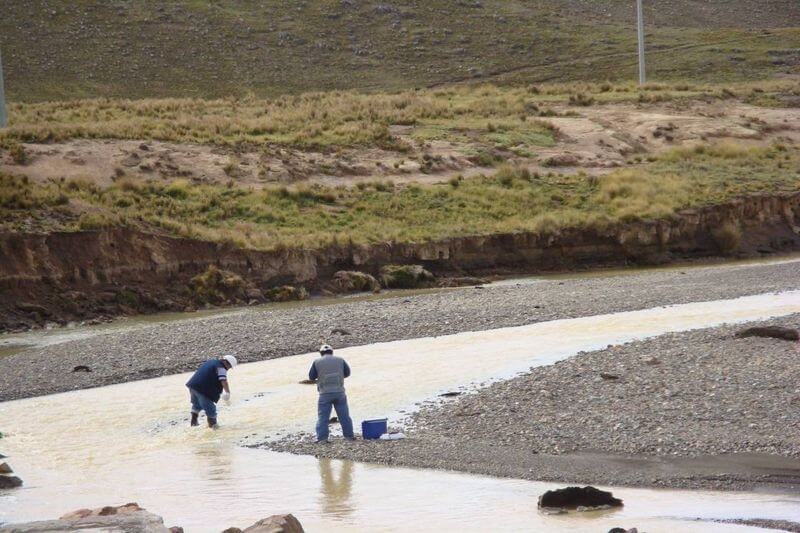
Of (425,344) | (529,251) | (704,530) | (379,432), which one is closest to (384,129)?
(529,251)

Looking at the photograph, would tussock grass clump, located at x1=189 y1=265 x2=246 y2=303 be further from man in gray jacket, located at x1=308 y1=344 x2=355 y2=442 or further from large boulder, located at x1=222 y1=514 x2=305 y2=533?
large boulder, located at x1=222 y1=514 x2=305 y2=533

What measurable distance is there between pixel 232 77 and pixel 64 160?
36.5 metres

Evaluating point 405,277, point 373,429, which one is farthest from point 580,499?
point 405,277

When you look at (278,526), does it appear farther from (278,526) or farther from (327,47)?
(327,47)

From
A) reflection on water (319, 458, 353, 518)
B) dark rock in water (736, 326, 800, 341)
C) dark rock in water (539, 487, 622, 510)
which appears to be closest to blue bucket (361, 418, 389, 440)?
reflection on water (319, 458, 353, 518)

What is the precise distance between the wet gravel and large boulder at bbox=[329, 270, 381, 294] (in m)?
1.96

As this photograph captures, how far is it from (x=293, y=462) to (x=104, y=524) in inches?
210

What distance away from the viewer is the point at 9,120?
52.3 meters

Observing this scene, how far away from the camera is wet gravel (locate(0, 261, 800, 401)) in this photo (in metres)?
Result: 26.0

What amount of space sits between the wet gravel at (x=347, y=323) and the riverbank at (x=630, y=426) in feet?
25.1

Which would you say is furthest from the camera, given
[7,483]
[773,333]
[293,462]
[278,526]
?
[773,333]

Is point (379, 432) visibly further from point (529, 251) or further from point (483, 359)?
point (529, 251)

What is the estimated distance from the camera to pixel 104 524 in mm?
12039

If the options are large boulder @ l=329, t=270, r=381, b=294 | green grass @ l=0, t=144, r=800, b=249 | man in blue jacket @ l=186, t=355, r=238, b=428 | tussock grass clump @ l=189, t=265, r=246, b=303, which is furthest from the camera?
green grass @ l=0, t=144, r=800, b=249
